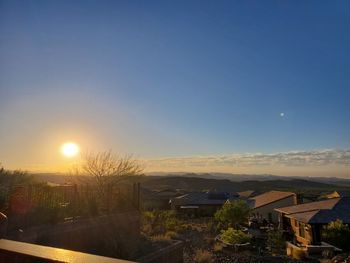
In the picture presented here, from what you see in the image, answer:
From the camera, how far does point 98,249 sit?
13922 millimetres

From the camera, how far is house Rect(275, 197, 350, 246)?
2906cm

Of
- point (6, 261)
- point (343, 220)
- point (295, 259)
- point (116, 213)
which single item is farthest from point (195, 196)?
point (6, 261)

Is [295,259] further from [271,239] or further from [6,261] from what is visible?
[6,261]

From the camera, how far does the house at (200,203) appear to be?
201ft

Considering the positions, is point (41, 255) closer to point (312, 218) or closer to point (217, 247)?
point (217, 247)

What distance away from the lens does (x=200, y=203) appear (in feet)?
209

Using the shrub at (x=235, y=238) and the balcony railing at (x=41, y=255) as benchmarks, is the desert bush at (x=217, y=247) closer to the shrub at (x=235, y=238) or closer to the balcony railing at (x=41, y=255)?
the shrub at (x=235, y=238)

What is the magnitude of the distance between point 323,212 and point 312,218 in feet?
7.67

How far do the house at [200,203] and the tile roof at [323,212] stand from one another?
82.9ft

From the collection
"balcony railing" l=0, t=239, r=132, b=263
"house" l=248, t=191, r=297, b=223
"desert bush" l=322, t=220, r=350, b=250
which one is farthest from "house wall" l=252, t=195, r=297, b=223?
"balcony railing" l=0, t=239, r=132, b=263

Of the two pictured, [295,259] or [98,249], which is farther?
[295,259]

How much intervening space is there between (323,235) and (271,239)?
189 inches

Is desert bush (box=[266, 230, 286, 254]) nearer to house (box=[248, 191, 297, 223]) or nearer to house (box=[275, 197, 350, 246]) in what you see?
house (box=[275, 197, 350, 246])

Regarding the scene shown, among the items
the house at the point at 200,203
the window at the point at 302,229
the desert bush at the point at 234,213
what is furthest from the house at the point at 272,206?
the window at the point at 302,229
